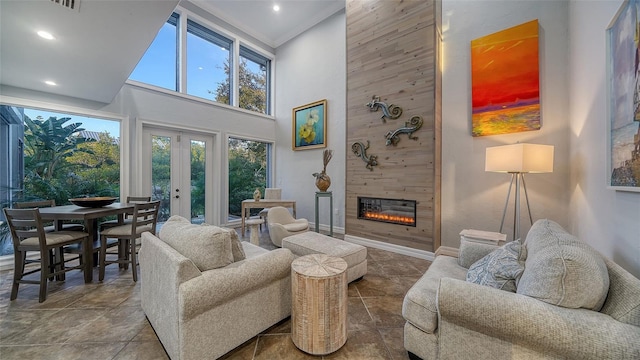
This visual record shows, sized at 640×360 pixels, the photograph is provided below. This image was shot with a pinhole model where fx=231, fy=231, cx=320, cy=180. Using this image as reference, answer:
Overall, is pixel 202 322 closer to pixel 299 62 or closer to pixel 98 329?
pixel 98 329

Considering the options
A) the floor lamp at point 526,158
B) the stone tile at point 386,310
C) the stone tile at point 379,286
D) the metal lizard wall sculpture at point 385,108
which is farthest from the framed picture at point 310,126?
the stone tile at point 386,310

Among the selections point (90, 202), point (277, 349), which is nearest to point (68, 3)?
point (90, 202)

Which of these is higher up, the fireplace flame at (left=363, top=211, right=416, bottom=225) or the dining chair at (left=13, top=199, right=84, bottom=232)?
→ the dining chair at (left=13, top=199, right=84, bottom=232)

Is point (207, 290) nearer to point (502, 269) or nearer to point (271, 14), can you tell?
point (502, 269)

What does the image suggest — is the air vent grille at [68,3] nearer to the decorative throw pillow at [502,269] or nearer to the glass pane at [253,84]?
the decorative throw pillow at [502,269]

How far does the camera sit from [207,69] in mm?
5066

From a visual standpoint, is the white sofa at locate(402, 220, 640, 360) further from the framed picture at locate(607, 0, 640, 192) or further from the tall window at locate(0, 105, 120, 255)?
the tall window at locate(0, 105, 120, 255)

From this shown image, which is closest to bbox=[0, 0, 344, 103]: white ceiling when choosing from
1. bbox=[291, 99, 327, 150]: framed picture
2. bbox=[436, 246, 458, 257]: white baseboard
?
bbox=[291, 99, 327, 150]: framed picture

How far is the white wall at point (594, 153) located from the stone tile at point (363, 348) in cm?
151

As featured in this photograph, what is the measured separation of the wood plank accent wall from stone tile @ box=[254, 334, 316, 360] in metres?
2.48

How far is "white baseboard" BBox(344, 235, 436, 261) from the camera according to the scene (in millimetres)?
3387

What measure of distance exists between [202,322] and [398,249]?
9.86 feet

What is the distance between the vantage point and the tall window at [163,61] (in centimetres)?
418

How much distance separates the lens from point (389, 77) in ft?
12.5
